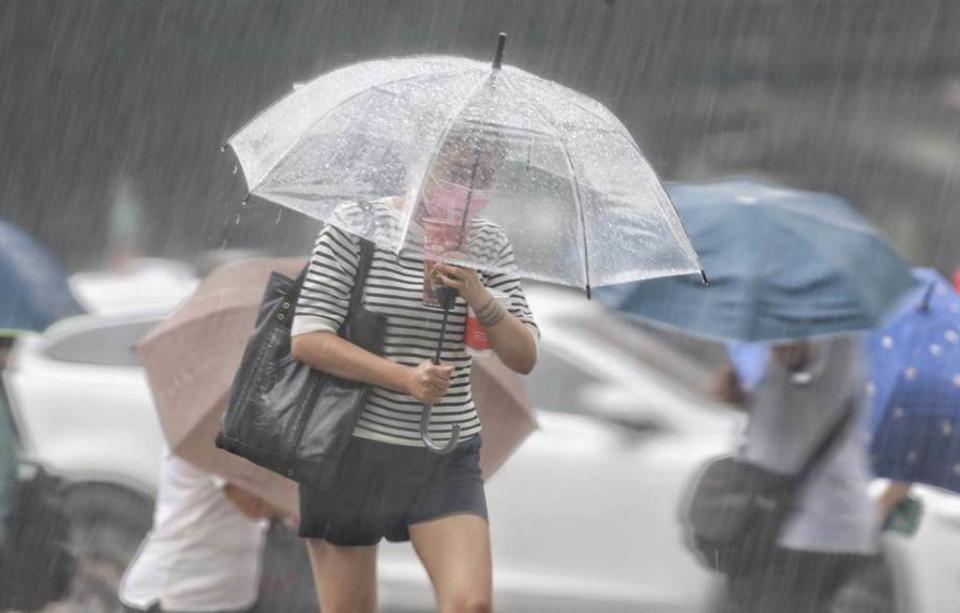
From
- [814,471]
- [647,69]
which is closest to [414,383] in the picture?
[814,471]

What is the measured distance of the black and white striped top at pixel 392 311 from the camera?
3.85 meters

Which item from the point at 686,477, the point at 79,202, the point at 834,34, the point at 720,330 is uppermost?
the point at 834,34

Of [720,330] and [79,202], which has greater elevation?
[720,330]

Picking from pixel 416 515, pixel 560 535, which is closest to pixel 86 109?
pixel 560 535

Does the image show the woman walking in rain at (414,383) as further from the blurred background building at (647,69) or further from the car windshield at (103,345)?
the blurred background building at (647,69)

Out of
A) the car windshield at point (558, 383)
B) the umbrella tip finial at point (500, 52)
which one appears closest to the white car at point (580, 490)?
the car windshield at point (558, 383)

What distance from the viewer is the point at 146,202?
56.1 feet

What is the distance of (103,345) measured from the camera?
24.6 feet

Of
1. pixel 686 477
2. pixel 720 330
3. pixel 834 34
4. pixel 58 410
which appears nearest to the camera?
pixel 720 330

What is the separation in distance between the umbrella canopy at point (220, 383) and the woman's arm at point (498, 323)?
90 centimetres

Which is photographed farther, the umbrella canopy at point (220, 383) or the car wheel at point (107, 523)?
the car wheel at point (107, 523)

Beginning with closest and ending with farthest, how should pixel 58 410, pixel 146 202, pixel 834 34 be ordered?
pixel 58 410
pixel 834 34
pixel 146 202

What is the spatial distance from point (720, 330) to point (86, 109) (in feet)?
41.8

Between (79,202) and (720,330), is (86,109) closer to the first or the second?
(79,202)
